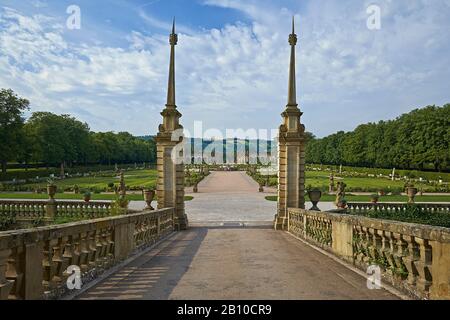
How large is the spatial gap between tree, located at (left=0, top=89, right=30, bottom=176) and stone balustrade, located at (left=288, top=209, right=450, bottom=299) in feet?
164

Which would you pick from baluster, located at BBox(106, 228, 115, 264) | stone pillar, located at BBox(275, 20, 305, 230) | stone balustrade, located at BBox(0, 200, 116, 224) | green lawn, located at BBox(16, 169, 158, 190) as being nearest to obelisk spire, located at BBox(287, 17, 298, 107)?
stone pillar, located at BBox(275, 20, 305, 230)

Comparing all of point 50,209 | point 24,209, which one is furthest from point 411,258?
point 24,209

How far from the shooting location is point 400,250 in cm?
617

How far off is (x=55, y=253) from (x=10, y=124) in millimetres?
52418

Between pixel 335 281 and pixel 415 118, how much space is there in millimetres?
70603

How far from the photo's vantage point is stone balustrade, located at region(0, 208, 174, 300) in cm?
470

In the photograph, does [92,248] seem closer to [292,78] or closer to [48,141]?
[292,78]

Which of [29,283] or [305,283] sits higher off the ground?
[29,283]

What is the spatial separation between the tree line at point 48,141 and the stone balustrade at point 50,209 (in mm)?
32682

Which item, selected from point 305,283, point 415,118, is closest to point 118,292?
point 305,283

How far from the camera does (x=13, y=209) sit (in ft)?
69.6

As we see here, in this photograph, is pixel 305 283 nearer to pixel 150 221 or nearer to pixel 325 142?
pixel 150 221

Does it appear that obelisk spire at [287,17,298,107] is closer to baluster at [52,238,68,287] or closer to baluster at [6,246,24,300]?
baluster at [52,238,68,287]

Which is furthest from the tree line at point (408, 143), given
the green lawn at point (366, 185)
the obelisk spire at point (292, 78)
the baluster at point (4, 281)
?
the baluster at point (4, 281)
